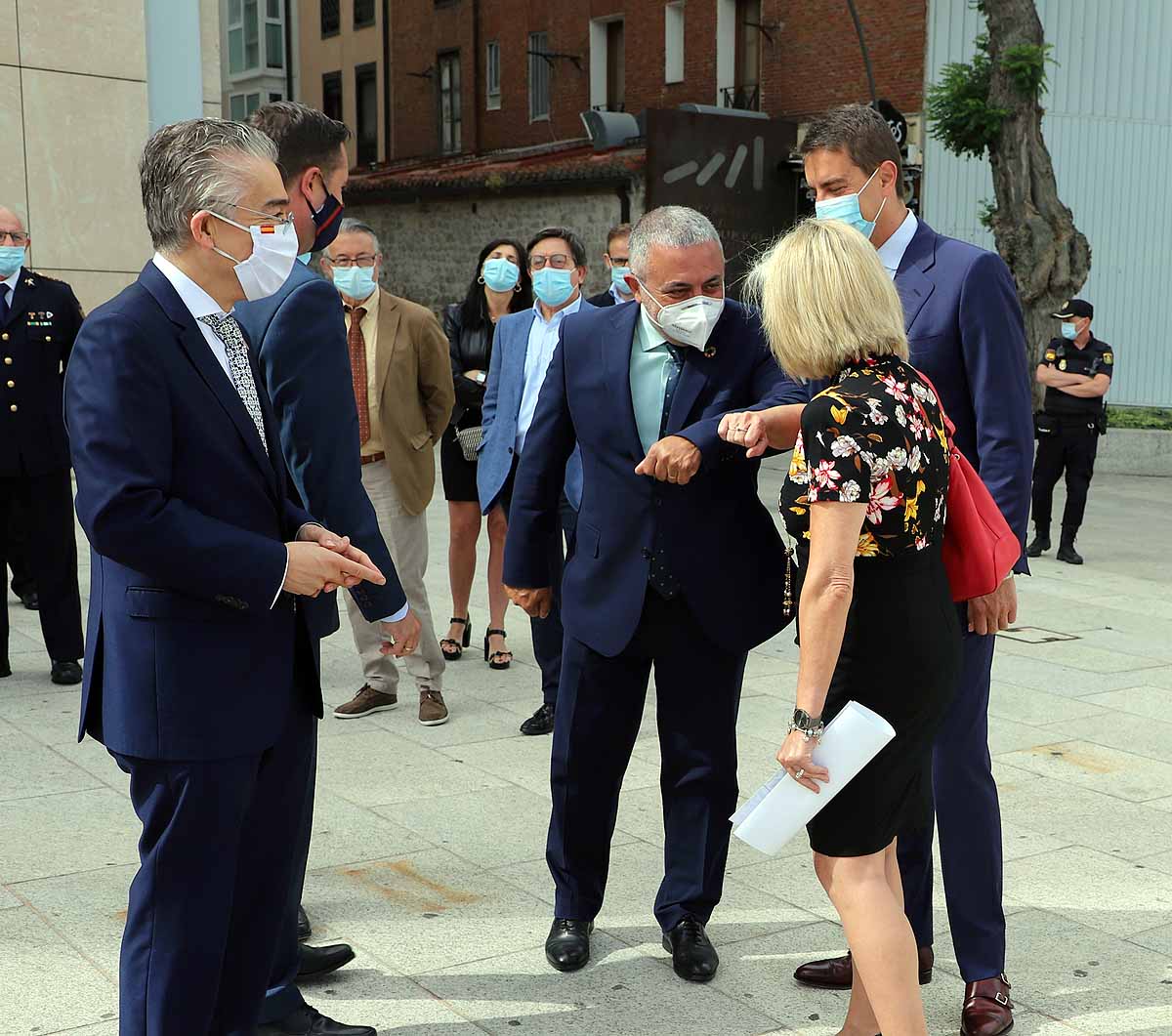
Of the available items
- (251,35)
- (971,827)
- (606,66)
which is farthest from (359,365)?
(251,35)

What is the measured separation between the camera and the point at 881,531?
299 cm

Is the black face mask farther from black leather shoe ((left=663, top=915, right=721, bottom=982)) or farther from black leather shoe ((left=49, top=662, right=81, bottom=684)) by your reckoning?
black leather shoe ((left=49, top=662, right=81, bottom=684))

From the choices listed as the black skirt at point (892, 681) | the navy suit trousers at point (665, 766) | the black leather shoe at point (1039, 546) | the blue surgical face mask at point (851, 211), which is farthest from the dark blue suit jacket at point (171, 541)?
the black leather shoe at point (1039, 546)

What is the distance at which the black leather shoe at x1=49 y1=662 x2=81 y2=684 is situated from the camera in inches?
272

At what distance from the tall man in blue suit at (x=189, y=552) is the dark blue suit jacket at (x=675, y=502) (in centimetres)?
113

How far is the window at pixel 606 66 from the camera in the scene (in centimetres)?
3050

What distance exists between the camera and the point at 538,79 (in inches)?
1258

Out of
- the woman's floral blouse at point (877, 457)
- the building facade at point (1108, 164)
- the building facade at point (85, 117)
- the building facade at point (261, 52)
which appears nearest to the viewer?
the woman's floral blouse at point (877, 457)

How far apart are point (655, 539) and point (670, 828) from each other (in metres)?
0.81

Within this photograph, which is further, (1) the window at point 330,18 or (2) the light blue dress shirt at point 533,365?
(1) the window at point 330,18

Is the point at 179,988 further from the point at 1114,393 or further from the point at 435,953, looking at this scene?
the point at 1114,393

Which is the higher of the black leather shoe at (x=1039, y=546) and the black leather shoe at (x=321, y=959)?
the black leather shoe at (x=321, y=959)

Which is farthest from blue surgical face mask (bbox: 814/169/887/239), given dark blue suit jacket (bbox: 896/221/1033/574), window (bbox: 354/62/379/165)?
window (bbox: 354/62/379/165)

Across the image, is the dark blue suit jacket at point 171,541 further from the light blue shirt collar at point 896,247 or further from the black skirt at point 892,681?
the light blue shirt collar at point 896,247
